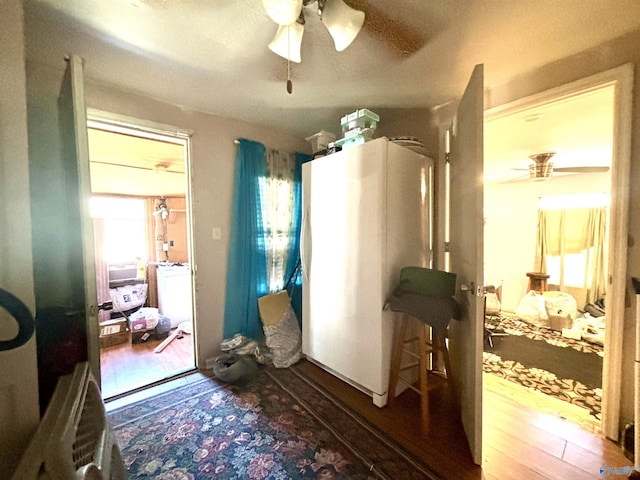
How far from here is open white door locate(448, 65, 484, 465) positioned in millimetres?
1284

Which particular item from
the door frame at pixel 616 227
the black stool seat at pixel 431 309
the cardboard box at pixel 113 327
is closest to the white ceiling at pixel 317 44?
the door frame at pixel 616 227

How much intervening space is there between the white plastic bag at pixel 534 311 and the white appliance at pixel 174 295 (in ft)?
17.0

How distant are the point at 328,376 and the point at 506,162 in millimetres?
3914

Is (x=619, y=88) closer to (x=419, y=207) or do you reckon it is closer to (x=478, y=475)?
(x=419, y=207)

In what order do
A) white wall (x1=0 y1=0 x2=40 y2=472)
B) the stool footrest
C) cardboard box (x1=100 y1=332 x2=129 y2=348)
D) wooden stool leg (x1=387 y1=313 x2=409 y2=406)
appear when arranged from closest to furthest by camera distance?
white wall (x1=0 y1=0 x2=40 y2=472) → wooden stool leg (x1=387 y1=313 x2=409 y2=406) → the stool footrest → cardboard box (x1=100 y1=332 x2=129 y2=348)

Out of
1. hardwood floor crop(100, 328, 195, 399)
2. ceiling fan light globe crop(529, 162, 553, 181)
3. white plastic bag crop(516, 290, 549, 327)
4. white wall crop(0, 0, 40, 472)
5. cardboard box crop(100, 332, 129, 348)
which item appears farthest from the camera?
white plastic bag crop(516, 290, 549, 327)

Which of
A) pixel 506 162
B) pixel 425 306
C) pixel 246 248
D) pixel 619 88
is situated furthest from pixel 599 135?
pixel 246 248

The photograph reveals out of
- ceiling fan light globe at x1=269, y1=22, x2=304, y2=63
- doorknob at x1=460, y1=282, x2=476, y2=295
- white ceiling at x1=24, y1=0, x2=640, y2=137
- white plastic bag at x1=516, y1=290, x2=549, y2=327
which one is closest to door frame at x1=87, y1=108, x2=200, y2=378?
white ceiling at x1=24, y1=0, x2=640, y2=137

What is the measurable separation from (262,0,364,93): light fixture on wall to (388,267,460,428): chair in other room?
4.59 ft

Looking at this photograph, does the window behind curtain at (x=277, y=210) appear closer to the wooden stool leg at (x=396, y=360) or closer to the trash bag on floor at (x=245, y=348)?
the trash bag on floor at (x=245, y=348)

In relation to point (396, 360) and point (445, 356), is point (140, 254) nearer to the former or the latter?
point (396, 360)

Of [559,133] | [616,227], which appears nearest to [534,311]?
[559,133]

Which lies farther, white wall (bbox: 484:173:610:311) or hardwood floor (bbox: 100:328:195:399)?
white wall (bbox: 484:173:610:311)

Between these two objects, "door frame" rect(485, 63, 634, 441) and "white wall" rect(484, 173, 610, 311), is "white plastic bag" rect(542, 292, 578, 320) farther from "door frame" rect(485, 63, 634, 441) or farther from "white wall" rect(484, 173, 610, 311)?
"door frame" rect(485, 63, 634, 441)
